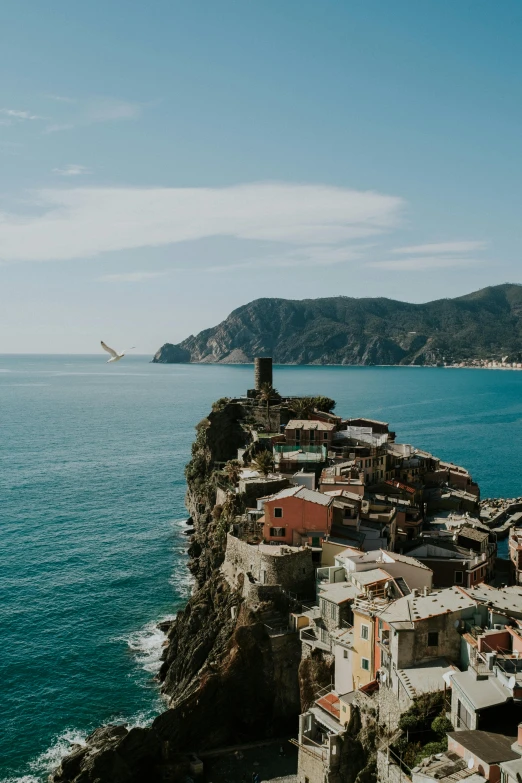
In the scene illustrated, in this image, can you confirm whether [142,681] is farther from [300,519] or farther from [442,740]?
[442,740]

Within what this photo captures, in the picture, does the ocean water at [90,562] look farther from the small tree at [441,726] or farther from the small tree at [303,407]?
the small tree at [441,726]

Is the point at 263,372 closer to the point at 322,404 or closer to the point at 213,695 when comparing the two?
the point at 322,404

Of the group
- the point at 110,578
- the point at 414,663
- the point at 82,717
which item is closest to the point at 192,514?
the point at 110,578

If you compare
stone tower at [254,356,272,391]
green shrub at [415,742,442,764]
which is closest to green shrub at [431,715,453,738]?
green shrub at [415,742,442,764]

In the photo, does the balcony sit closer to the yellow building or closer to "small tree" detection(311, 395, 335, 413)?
the yellow building

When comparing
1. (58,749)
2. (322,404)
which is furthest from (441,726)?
(322,404)

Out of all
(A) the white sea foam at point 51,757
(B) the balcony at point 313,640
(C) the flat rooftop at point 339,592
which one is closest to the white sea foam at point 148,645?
(A) the white sea foam at point 51,757

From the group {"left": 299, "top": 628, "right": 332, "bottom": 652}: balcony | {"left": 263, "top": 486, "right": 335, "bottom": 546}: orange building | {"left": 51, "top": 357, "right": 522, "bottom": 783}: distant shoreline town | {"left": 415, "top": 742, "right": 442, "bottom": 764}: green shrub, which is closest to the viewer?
{"left": 415, "top": 742, "right": 442, "bottom": 764}: green shrub
